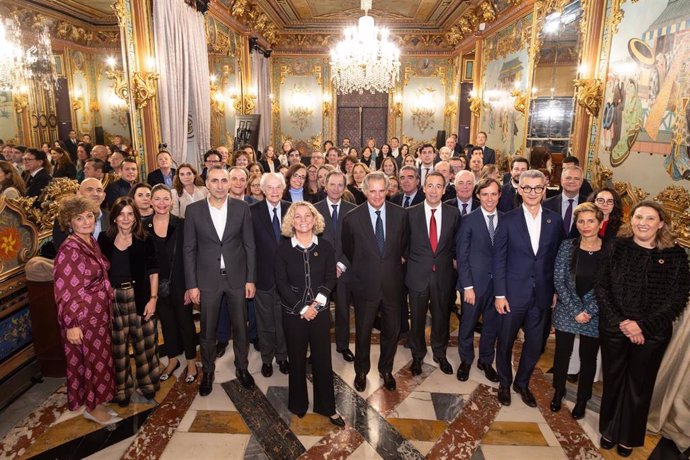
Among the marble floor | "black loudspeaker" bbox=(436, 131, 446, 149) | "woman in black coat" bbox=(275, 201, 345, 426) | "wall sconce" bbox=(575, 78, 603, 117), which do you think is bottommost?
the marble floor

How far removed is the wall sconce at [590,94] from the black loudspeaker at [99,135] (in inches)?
239

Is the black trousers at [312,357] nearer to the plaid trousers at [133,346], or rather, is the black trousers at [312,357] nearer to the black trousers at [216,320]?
the black trousers at [216,320]

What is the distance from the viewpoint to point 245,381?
355 centimetres

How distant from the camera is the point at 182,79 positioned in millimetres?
6484

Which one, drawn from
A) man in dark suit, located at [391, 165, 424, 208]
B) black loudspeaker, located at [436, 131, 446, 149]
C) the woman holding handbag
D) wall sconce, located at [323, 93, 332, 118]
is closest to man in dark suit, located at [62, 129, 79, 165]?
the woman holding handbag

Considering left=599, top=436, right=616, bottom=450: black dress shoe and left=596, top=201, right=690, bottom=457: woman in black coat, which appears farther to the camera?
left=599, top=436, right=616, bottom=450: black dress shoe

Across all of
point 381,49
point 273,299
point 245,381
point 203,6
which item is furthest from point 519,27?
point 245,381

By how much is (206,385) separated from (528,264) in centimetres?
275

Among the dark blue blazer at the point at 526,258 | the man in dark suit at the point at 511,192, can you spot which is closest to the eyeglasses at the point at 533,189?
the dark blue blazer at the point at 526,258

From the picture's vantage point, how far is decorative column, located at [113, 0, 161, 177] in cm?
511

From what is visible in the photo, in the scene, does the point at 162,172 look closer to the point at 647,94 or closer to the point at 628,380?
the point at 628,380

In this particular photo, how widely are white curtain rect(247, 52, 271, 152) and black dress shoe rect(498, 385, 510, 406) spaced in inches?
386

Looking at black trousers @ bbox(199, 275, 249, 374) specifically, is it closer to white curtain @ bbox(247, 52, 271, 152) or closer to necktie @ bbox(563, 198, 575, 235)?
necktie @ bbox(563, 198, 575, 235)

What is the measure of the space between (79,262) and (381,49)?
6.44 m
